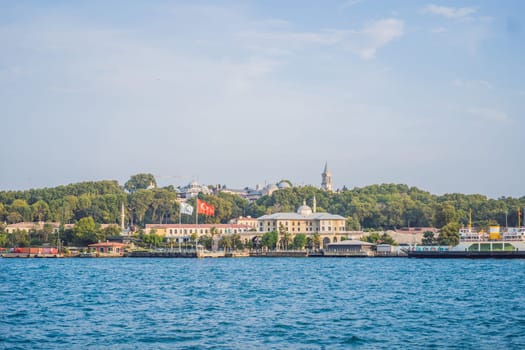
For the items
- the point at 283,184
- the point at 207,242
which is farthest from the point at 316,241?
the point at 283,184

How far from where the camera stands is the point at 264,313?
33500 mm

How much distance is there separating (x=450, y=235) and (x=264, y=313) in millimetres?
68733

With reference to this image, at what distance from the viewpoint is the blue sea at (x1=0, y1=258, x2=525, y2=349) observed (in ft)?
88.0

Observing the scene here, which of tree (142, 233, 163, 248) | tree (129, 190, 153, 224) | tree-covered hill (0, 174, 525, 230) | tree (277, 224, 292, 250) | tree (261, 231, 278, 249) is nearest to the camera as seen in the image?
tree (261, 231, 278, 249)

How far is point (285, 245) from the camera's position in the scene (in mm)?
107250

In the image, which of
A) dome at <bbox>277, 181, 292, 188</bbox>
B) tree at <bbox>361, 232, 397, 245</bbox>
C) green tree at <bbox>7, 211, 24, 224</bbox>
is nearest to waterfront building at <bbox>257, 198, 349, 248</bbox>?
tree at <bbox>361, 232, 397, 245</bbox>

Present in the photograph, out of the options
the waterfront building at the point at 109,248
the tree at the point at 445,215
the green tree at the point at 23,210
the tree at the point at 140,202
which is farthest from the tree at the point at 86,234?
the tree at the point at 445,215

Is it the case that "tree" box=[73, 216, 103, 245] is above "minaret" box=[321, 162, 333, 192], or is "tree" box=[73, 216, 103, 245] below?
below

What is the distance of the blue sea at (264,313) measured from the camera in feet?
88.0

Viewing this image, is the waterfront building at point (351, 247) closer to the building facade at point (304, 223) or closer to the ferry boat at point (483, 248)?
the ferry boat at point (483, 248)

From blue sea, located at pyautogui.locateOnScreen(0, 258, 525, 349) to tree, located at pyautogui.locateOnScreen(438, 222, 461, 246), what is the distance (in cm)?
4377

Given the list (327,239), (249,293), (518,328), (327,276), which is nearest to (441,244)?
(327,239)

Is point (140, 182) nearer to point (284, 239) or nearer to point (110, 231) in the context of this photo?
point (110, 231)

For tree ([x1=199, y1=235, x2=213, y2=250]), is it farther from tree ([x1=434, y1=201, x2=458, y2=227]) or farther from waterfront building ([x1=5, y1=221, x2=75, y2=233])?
tree ([x1=434, y1=201, x2=458, y2=227])
